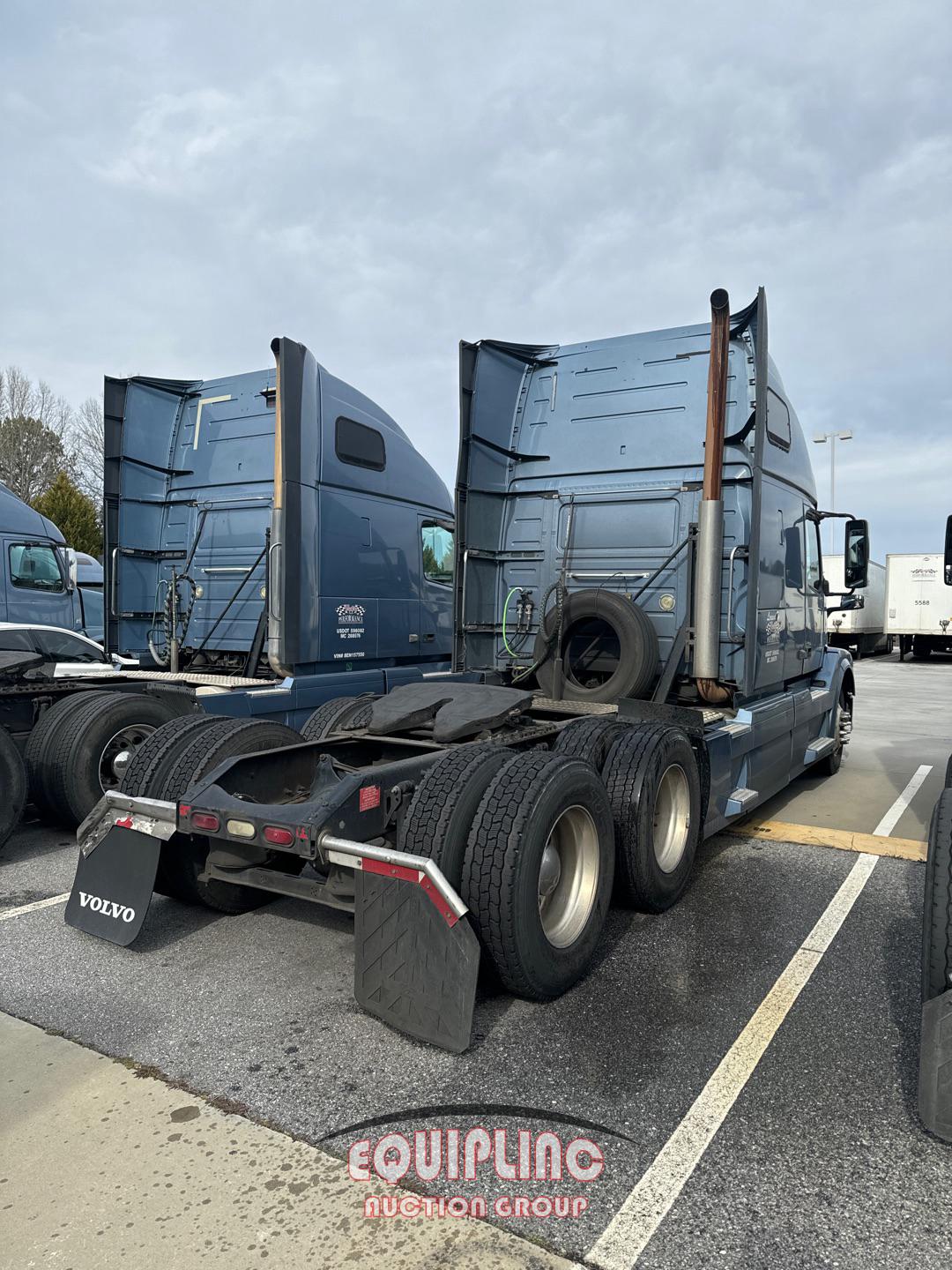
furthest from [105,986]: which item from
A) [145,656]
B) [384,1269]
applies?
[145,656]

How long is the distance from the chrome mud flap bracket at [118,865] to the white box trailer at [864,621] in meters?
23.9

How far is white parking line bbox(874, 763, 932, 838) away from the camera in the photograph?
6.13 metres

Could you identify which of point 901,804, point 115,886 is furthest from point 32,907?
point 901,804

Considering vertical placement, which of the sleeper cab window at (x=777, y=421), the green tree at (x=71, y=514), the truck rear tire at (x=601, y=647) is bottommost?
the truck rear tire at (x=601, y=647)

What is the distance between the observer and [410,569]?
27.7 feet

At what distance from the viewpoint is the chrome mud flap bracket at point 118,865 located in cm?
358

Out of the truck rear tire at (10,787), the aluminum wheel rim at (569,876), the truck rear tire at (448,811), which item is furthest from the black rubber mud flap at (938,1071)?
the truck rear tire at (10,787)

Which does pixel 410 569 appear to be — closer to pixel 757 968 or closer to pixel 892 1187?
pixel 757 968

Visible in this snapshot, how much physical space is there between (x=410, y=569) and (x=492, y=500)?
2150 mm

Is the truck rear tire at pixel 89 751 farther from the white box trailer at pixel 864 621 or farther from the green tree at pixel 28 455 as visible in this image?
the green tree at pixel 28 455

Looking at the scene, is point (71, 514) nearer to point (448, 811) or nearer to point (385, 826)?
point (385, 826)

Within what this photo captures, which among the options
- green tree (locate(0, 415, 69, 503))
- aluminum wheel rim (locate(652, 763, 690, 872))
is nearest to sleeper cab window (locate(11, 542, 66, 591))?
aluminum wheel rim (locate(652, 763, 690, 872))

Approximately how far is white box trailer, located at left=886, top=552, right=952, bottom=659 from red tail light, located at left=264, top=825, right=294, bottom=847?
2631cm

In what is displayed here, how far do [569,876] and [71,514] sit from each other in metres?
29.3
